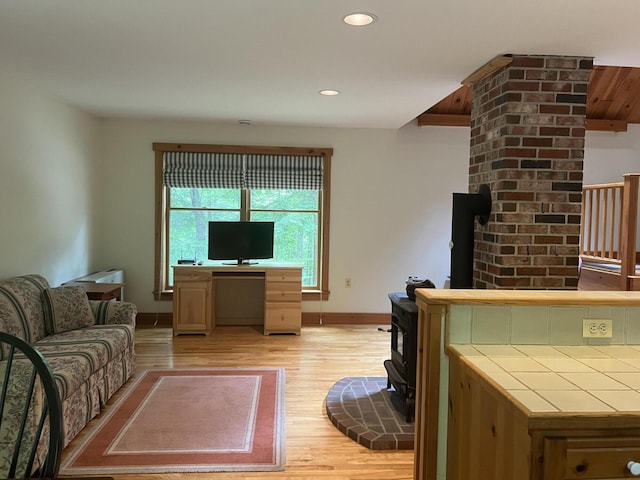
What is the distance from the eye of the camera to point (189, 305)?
5180 mm

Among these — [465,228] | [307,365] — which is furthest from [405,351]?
[307,365]

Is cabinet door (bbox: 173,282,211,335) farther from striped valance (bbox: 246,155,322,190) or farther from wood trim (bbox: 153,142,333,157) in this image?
wood trim (bbox: 153,142,333,157)

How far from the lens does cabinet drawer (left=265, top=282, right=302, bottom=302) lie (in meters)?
5.29

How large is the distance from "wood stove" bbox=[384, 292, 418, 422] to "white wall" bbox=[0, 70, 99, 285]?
2.98 metres

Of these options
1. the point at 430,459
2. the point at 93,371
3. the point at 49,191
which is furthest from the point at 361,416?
the point at 49,191

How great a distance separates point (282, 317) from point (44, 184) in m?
2.65

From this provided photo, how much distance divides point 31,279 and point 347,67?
2.80m

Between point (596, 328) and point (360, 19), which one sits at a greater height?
point (360, 19)

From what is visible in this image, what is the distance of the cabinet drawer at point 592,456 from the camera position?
116 centimetres

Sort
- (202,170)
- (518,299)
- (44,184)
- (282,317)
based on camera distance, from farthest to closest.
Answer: (202,170) < (282,317) < (44,184) < (518,299)

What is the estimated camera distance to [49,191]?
4.30 meters

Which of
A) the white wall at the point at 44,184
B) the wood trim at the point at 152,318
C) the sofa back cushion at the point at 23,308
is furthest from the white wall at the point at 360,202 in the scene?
the sofa back cushion at the point at 23,308

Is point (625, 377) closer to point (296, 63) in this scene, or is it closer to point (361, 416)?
point (361, 416)

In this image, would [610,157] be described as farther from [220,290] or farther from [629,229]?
[220,290]
